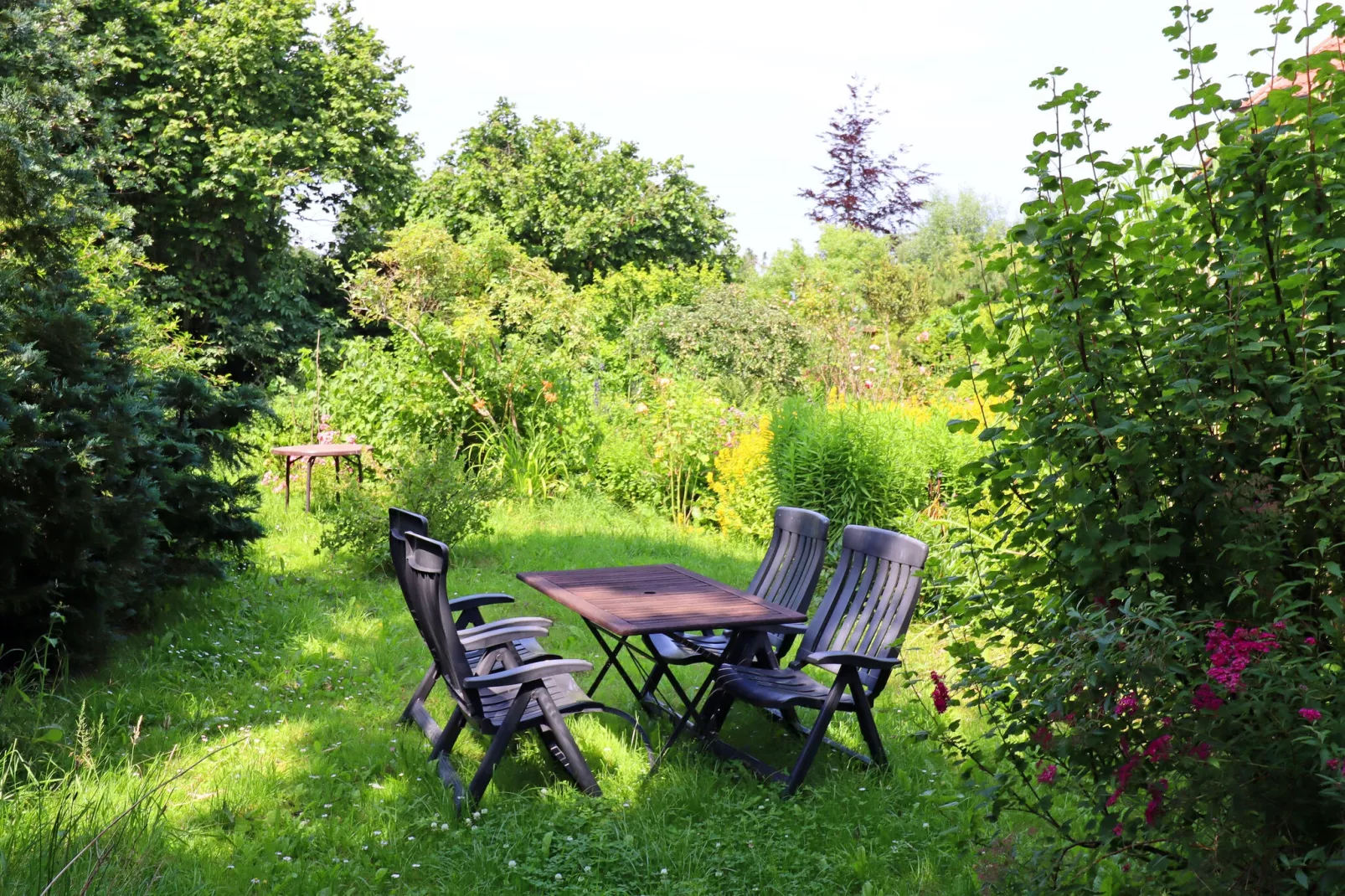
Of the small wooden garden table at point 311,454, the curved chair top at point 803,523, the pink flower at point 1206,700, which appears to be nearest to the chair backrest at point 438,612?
the curved chair top at point 803,523

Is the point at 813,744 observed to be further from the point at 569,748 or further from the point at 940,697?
the point at 940,697

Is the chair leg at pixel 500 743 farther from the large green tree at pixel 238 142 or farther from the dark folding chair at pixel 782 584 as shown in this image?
the large green tree at pixel 238 142

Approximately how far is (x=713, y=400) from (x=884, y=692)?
210 inches

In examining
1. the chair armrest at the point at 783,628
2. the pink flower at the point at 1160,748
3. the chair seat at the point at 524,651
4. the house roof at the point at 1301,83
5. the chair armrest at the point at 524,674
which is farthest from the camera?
the chair seat at the point at 524,651

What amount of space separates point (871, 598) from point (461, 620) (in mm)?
1998

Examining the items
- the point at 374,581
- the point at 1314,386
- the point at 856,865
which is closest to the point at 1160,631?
the point at 1314,386

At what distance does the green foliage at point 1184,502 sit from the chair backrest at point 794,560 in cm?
244

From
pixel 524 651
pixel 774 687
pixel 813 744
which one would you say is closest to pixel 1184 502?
pixel 813 744

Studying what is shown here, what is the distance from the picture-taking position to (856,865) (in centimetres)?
345

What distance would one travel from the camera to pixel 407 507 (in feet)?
25.0

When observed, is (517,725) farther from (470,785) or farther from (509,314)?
(509,314)

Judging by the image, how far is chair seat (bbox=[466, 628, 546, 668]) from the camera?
186 inches

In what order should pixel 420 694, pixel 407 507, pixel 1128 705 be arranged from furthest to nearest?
pixel 407 507
pixel 420 694
pixel 1128 705

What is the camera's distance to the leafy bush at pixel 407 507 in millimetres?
7516
